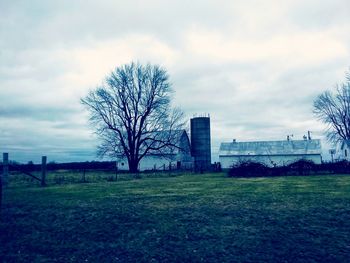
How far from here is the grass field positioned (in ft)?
19.6

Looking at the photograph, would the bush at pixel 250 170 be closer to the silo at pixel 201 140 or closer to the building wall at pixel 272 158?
the silo at pixel 201 140

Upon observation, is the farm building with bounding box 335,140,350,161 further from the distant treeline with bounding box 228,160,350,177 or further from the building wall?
A: the distant treeline with bounding box 228,160,350,177

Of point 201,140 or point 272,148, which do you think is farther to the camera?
point 272,148

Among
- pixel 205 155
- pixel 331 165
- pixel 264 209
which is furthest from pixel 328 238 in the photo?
pixel 205 155

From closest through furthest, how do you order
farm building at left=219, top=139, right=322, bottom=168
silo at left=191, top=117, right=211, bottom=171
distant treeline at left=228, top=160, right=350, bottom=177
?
distant treeline at left=228, top=160, right=350, bottom=177
silo at left=191, top=117, right=211, bottom=171
farm building at left=219, top=139, right=322, bottom=168

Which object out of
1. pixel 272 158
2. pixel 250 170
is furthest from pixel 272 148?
pixel 250 170

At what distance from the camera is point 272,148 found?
57781mm

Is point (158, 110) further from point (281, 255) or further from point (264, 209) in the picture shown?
point (281, 255)

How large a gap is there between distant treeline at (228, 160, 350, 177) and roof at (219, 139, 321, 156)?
26.2 m

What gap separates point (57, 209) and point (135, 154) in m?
31.9

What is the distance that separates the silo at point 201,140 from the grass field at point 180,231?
1543 inches

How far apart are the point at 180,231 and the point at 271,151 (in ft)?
174

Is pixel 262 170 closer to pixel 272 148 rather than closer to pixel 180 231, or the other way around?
pixel 180 231

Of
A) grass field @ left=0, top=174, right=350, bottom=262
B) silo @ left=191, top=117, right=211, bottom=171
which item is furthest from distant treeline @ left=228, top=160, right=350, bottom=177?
silo @ left=191, top=117, right=211, bottom=171
